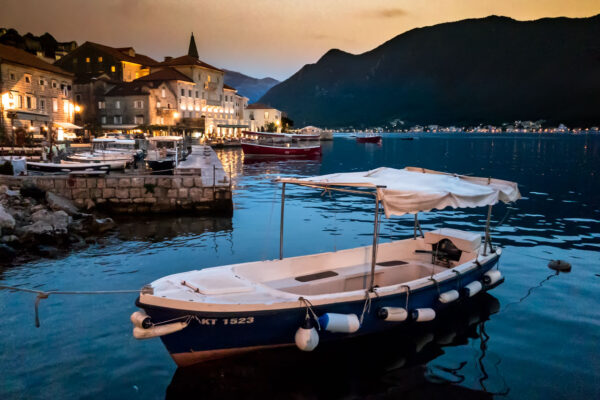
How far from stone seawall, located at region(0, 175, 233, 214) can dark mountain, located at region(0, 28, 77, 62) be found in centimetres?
5634

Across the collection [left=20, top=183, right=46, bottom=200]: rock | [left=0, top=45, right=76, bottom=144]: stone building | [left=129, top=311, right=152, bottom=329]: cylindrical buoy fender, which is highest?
[left=0, top=45, right=76, bottom=144]: stone building

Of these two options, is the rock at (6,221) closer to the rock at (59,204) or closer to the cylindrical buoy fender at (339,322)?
the rock at (59,204)

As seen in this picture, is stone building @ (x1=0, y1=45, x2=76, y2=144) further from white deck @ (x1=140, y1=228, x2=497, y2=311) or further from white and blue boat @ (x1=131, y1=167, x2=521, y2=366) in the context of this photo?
white and blue boat @ (x1=131, y1=167, x2=521, y2=366)

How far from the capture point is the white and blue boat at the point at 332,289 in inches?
269

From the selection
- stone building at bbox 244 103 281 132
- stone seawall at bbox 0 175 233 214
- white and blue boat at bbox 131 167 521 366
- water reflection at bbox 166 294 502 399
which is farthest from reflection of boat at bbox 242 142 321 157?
water reflection at bbox 166 294 502 399

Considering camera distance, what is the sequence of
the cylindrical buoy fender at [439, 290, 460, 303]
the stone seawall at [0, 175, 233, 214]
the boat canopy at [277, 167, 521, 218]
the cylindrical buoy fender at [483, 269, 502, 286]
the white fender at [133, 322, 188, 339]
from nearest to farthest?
1. the white fender at [133, 322, 188, 339]
2. the boat canopy at [277, 167, 521, 218]
3. the cylindrical buoy fender at [439, 290, 460, 303]
4. the cylindrical buoy fender at [483, 269, 502, 286]
5. the stone seawall at [0, 175, 233, 214]

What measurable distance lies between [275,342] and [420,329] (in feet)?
12.5

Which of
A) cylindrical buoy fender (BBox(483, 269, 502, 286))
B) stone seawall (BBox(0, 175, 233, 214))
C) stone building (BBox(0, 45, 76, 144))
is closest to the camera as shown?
cylindrical buoy fender (BBox(483, 269, 502, 286))

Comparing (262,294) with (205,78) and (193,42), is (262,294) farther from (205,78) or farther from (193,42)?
→ (193,42)

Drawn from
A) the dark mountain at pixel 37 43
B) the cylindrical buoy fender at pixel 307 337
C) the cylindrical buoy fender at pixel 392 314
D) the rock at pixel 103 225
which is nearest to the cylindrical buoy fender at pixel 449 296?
the cylindrical buoy fender at pixel 392 314

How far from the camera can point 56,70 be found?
4925 centimetres

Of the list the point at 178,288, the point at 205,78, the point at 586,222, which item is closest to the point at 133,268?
the point at 178,288

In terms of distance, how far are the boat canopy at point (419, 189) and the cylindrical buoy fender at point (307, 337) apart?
255 cm

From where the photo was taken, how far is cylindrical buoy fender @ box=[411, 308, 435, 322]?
8375 millimetres
